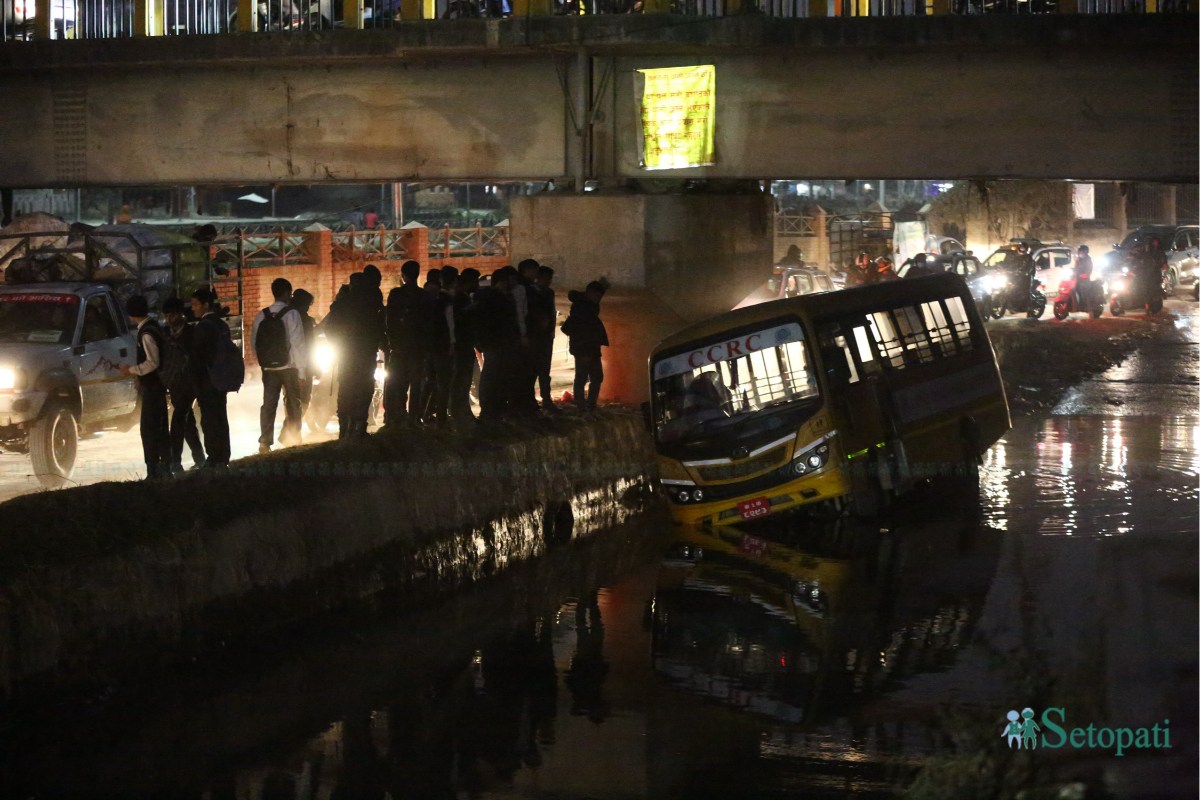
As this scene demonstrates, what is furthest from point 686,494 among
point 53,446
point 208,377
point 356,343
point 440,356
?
point 53,446

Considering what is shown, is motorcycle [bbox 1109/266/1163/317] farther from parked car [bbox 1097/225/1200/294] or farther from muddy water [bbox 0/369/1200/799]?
muddy water [bbox 0/369/1200/799]

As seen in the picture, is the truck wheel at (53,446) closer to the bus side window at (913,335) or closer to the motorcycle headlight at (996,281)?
the bus side window at (913,335)

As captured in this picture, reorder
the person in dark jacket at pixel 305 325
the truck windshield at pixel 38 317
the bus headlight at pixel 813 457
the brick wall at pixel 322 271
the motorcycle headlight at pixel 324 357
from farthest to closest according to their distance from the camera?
1. the brick wall at pixel 322 271
2. the motorcycle headlight at pixel 324 357
3. the truck windshield at pixel 38 317
4. the person in dark jacket at pixel 305 325
5. the bus headlight at pixel 813 457

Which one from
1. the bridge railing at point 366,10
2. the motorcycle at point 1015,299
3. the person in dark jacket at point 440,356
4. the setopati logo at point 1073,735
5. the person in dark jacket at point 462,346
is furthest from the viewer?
the motorcycle at point 1015,299

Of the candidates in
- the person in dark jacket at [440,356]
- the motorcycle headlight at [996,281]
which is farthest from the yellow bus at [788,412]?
the motorcycle headlight at [996,281]

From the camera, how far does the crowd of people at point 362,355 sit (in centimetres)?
1373

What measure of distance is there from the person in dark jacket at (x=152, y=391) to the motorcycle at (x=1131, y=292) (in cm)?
2900

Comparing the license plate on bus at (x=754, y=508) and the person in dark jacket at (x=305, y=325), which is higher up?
the person in dark jacket at (x=305, y=325)

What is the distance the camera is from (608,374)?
68.8 ft

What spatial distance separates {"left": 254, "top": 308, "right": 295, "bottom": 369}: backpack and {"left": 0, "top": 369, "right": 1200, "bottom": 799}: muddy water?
10.4 feet

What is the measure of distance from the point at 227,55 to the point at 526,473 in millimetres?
8359

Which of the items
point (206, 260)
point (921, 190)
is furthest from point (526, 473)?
point (921, 190)

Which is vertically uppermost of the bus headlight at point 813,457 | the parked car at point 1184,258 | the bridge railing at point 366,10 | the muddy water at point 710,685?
the bridge railing at point 366,10

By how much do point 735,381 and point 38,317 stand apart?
7409 millimetres
